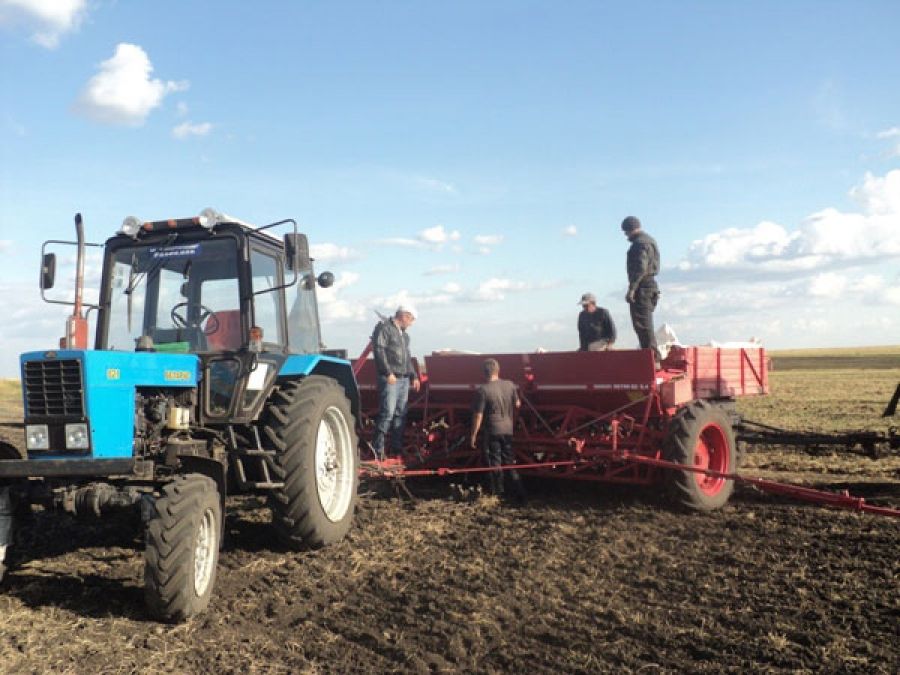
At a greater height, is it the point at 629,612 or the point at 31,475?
the point at 31,475

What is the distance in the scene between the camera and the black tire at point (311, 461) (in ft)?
18.6

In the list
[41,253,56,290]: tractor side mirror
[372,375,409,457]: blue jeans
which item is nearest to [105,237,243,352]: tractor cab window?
[41,253,56,290]: tractor side mirror

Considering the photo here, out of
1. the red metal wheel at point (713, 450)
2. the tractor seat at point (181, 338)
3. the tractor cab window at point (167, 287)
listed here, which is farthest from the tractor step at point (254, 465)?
the red metal wheel at point (713, 450)

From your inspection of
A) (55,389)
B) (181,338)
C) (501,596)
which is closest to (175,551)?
(55,389)

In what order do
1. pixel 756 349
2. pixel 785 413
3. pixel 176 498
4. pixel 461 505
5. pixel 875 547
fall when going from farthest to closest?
pixel 785 413, pixel 756 349, pixel 461 505, pixel 875 547, pixel 176 498

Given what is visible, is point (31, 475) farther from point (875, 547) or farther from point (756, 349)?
point (756, 349)

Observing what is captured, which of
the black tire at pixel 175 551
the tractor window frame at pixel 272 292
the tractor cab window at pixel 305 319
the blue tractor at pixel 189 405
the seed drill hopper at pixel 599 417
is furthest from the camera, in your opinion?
the seed drill hopper at pixel 599 417

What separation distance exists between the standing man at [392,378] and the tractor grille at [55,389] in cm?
390

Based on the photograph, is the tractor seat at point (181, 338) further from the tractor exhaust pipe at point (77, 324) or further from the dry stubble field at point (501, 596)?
the dry stubble field at point (501, 596)

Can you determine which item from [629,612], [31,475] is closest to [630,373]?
[629,612]

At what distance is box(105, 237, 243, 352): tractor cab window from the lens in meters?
6.16

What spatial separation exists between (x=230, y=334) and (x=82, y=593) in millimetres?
2025

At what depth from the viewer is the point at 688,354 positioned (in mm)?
8250

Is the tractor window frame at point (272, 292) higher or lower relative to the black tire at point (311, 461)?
higher
